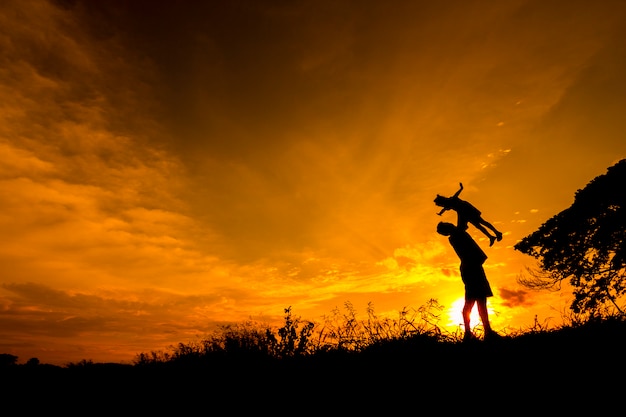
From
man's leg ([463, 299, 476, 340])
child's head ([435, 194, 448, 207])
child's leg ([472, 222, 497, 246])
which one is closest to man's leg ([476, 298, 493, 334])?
man's leg ([463, 299, 476, 340])

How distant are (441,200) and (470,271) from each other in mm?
1680

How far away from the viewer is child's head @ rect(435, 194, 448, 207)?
8.62m

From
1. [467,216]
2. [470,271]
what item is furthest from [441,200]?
[470,271]

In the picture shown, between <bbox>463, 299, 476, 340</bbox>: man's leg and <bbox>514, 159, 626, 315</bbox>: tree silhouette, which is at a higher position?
<bbox>514, 159, 626, 315</bbox>: tree silhouette

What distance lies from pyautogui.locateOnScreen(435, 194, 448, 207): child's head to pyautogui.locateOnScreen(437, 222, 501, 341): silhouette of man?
1.71 ft

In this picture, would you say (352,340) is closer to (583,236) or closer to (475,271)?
(475,271)

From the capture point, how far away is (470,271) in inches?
308

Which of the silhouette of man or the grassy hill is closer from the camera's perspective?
the grassy hill

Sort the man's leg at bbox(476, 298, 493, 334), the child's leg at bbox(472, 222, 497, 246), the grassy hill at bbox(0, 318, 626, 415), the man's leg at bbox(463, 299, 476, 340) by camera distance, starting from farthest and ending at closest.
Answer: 1. the child's leg at bbox(472, 222, 497, 246)
2. the man's leg at bbox(463, 299, 476, 340)
3. the man's leg at bbox(476, 298, 493, 334)
4. the grassy hill at bbox(0, 318, 626, 415)

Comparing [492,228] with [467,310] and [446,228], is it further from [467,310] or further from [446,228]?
[467,310]

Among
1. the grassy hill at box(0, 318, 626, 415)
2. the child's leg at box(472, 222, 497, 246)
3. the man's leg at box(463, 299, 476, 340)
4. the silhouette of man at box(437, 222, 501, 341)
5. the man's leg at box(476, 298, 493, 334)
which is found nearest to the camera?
the grassy hill at box(0, 318, 626, 415)

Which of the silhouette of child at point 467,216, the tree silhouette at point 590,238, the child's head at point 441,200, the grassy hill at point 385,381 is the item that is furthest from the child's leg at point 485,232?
the tree silhouette at point 590,238

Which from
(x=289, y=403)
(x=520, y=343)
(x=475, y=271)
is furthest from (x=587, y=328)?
(x=289, y=403)

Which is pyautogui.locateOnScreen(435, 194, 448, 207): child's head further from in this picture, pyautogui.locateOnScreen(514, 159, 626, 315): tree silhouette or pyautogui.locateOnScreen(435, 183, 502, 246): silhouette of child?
pyautogui.locateOnScreen(514, 159, 626, 315): tree silhouette
